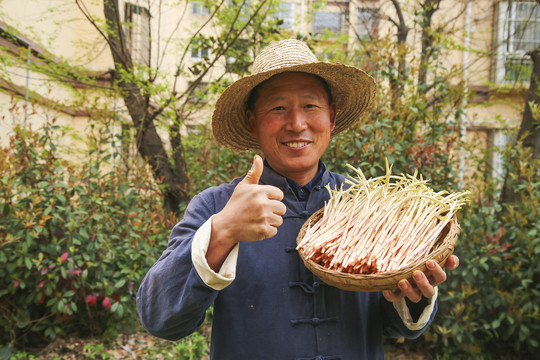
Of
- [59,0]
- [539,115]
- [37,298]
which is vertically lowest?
[37,298]

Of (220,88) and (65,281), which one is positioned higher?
(220,88)

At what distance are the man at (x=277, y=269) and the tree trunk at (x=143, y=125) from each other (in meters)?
3.04

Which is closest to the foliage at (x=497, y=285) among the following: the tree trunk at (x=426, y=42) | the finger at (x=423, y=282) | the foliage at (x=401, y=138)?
the foliage at (x=401, y=138)

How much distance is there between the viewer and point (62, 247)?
11.5ft

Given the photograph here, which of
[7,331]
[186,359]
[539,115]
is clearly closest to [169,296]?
[186,359]

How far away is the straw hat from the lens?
5.13ft

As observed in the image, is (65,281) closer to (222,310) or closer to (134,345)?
(134,345)

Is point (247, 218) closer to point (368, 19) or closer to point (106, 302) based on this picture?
point (106, 302)

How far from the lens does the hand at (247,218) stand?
1.07 m

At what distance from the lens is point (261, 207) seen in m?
1.07

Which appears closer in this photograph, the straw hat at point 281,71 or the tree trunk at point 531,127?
the straw hat at point 281,71

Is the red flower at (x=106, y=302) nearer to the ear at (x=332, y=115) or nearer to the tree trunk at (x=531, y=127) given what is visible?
the ear at (x=332, y=115)

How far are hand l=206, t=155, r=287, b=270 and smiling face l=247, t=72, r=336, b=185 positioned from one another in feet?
1.53

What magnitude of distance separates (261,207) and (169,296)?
42cm
